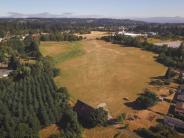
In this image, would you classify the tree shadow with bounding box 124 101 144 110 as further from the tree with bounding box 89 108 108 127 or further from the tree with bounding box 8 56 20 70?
the tree with bounding box 8 56 20 70

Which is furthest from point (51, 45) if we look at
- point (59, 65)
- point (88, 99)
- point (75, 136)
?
point (75, 136)

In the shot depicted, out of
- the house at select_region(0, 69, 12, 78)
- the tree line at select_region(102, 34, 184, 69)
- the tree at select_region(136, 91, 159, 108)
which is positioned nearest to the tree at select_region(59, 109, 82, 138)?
the tree at select_region(136, 91, 159, 108)

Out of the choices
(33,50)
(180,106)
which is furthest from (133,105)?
(33,50)

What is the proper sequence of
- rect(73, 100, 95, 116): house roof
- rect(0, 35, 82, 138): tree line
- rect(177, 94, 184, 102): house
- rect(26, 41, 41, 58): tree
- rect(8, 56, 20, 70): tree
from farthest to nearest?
rect(26, 41, 41, 58): tree → rect(8, 56, 20, 70): tree → rect(177, 94, 184, 102): house → rect(73, 100, 95, 116): house roof → rect(0, 35, 82, 138): tree line

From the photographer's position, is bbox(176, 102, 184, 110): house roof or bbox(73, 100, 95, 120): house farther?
bbox(176, 102, 184, 110): house roof

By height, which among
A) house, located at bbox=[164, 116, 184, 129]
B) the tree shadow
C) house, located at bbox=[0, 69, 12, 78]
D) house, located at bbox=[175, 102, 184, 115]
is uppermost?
house, located at bbox=[0, 69, 12, 78]

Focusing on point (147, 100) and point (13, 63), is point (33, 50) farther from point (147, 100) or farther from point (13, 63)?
point (147, 100)
